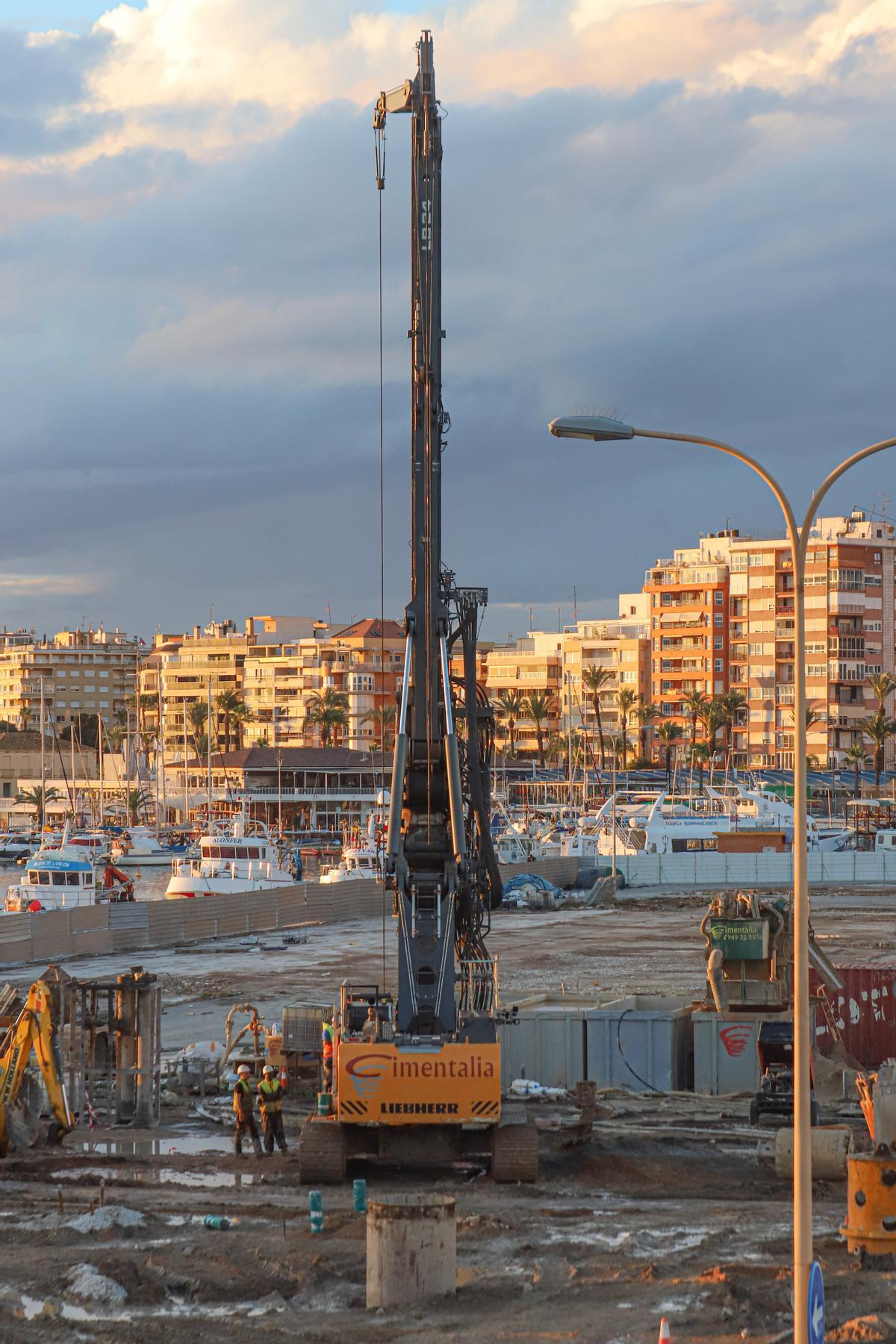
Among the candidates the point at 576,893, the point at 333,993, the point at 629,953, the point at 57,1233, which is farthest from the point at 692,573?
the point at 57,1233

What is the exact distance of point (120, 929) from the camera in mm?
56875

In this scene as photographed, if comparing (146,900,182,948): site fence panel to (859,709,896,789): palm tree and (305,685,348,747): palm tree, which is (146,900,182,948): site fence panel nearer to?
(859,709,896,789): palm tree

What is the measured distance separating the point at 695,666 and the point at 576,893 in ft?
266

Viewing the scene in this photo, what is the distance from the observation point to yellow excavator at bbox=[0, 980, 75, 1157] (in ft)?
80.8

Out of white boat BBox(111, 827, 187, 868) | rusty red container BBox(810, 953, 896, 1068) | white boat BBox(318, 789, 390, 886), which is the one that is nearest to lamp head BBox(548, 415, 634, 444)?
rusty red container BBox(810, 953, 896, 1068)

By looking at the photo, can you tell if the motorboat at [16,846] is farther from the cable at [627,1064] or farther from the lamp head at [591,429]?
the lamp head at [591,429]

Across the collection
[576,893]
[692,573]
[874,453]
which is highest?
[692,573]

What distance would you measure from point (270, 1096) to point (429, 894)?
3849mm

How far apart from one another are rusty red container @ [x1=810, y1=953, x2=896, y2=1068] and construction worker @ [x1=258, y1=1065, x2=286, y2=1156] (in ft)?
35.6

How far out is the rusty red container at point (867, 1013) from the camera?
102 feet

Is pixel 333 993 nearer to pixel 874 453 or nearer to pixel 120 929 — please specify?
pixel 120 929

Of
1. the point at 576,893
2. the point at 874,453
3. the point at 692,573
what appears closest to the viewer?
the point at 874,453

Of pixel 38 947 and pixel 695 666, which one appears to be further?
pixel 695 666

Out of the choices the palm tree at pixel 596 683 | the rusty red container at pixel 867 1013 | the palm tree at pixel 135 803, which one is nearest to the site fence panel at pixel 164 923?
the rusty red container at pixel 867 1013
